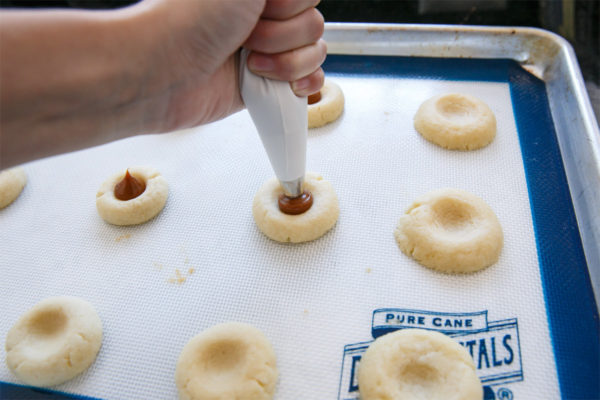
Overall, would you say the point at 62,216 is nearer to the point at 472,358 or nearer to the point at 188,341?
the point at 188,341

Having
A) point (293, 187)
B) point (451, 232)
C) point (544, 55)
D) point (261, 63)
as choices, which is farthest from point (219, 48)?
point (544, 55)

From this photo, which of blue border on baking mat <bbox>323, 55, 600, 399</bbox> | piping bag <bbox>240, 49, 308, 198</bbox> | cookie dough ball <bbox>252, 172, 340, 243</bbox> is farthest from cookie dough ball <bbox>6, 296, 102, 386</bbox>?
blue border on baking mat <bbox>323, 55, 600, 399</bbox>

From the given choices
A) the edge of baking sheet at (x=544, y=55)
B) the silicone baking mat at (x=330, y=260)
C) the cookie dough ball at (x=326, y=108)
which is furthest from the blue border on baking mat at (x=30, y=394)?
the edge of baking sheet at (x=544, y=55)

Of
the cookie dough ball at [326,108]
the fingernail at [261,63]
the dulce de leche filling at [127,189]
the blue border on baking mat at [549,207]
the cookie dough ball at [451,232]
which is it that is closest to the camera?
the fingernail at [261,63]

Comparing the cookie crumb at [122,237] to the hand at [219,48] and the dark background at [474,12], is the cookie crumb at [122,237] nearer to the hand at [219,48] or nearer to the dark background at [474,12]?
the hand at [219,48]

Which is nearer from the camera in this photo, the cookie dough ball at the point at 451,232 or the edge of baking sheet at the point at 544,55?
the cookie dough ball at the point at 451,232

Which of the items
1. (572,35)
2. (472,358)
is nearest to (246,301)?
(472,358)

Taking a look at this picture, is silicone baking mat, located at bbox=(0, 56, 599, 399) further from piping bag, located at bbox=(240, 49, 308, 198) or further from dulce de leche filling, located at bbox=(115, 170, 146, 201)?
piping bag, located at bbox=(240, 49, 308, 198)
